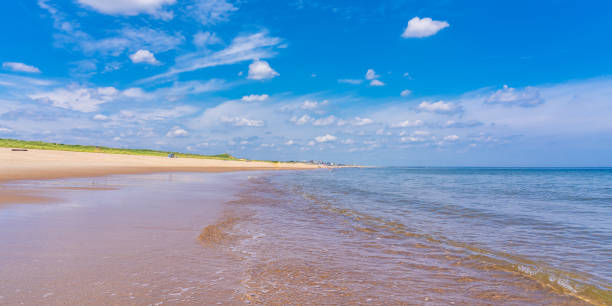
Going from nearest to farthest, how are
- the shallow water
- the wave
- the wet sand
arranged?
1. the wet sand
2. the shallow water
3. the wave

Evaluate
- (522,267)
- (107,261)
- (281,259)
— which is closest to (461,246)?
(522,267)

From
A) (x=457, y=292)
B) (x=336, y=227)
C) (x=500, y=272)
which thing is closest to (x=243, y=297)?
(x=457, y=292)

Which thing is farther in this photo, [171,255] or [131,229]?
[131,229]

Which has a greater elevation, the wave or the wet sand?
the wet sand

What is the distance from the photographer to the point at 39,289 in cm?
402

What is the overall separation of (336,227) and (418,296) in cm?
546

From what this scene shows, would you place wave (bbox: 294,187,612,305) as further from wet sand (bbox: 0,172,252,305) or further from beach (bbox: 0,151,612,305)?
wet sand (bbox: 0,172,252,305)

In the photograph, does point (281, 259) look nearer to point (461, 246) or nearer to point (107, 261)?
point (107, 261)

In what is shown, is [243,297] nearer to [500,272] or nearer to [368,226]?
[500,272]

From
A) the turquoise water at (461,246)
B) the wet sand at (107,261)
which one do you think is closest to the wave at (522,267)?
the turquoise water at (461,246)

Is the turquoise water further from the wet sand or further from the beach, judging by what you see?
the wet sand

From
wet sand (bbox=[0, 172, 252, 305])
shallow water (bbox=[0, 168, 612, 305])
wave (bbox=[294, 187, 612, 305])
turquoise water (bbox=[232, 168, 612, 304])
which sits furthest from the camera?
turquoise water (bbox=[232, 168, 612, 304])

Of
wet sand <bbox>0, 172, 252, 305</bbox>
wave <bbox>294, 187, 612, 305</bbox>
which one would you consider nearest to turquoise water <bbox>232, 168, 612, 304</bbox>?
wave <bbox>294, 187, 612, 305</bbox>

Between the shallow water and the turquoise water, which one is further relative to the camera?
the turquoise water
